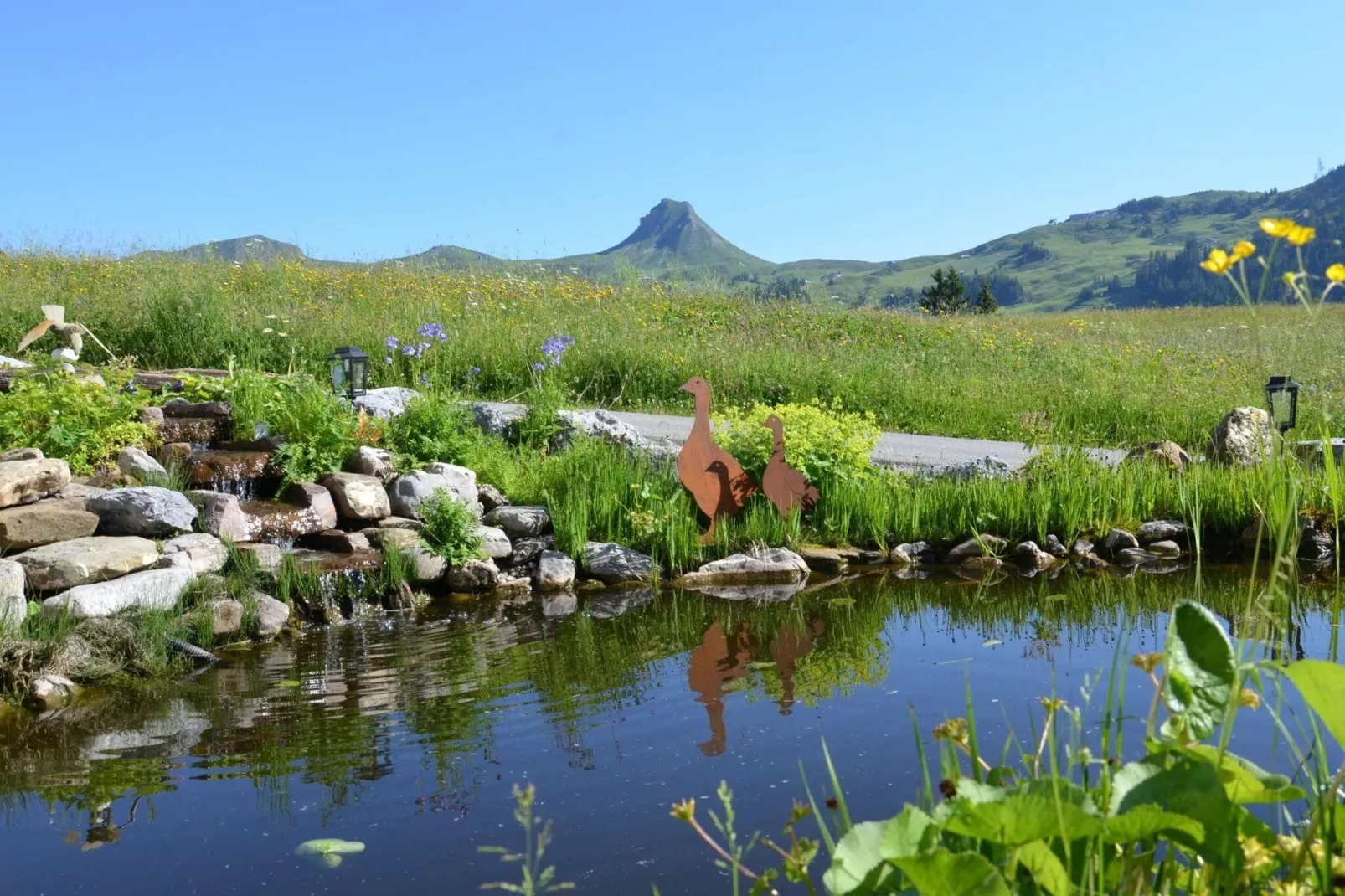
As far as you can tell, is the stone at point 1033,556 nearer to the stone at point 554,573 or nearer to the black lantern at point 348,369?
the stone at point 554,573

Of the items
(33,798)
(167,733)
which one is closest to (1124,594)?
(167,733)

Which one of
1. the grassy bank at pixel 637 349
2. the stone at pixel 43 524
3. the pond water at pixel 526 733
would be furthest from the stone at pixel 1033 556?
the stone at pixel 43 524

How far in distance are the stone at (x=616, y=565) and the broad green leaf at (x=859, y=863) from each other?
20.1 feet

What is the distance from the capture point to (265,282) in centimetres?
1625

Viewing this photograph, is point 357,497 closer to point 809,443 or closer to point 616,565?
point 616,565

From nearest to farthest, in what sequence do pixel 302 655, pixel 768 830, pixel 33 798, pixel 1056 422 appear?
pixel 768 830 < pixel 33 798 < pixel 302 655 < pixel 1056 422

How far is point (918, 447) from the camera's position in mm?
10930

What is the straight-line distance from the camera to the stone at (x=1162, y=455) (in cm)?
933

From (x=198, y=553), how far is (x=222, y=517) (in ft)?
1.60

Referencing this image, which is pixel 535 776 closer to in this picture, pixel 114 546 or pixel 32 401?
Answer: pixel 114 546

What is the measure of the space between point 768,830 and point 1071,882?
6.10ft

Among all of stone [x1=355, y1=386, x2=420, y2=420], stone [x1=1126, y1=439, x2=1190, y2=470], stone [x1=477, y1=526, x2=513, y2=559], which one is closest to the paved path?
stone [x1=1126, y1=439, x2=1190, y2=470]

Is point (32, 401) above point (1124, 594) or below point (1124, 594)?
above

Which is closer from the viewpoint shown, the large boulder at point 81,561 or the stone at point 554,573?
the large boulder at point 81,561
